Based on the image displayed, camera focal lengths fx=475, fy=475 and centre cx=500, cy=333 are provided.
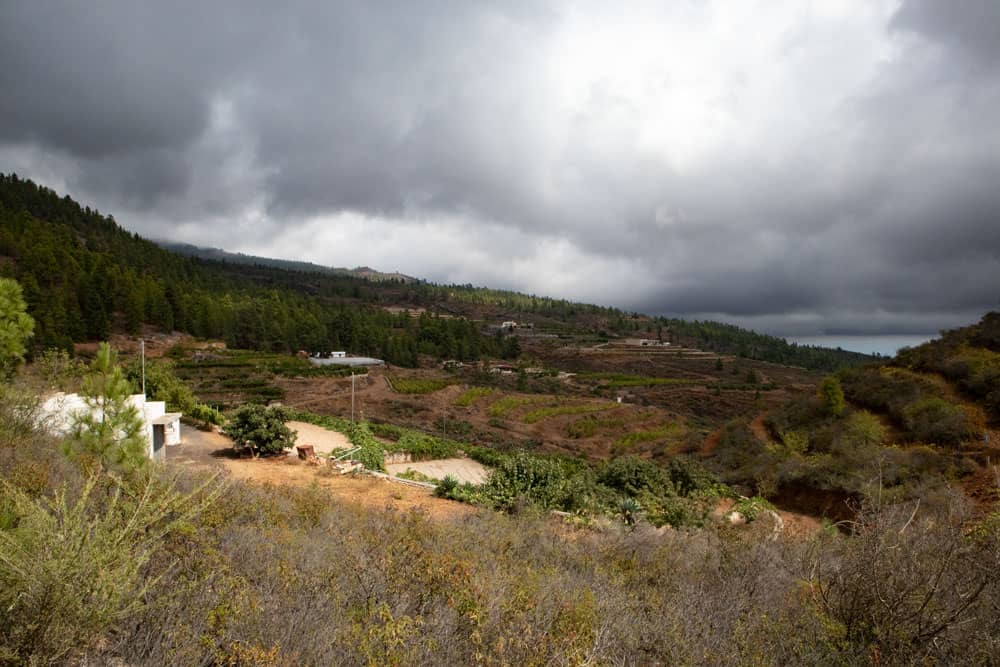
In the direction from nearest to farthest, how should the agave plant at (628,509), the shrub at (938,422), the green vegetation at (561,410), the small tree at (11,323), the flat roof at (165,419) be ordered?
the agave plant at (628,509) → the small tree at (11,323) → the shrub at (938,422) → the flat roof at (165,419) → the green vegetation at (561,410)

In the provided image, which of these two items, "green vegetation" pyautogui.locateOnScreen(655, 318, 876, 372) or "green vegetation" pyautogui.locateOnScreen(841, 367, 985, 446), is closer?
"green vegetation" pyautogui.locateOnScreen(841, 367, 985, 446)

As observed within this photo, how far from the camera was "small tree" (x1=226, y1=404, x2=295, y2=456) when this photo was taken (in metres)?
14.2

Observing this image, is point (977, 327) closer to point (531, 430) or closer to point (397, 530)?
point (531, 430)

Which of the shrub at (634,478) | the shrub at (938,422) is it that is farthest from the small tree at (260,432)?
the shrub at (938,422)

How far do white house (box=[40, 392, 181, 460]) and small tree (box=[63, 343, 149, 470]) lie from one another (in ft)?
6.90

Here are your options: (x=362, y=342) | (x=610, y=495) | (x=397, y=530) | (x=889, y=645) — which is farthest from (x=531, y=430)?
(x=362, y=342)

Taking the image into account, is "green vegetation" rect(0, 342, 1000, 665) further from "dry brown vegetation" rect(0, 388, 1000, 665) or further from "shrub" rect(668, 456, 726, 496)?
"shrub" rect(668, 456, 726, 496)

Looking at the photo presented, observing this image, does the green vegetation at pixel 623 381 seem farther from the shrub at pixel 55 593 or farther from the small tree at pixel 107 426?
the shrub at pixel 55 593

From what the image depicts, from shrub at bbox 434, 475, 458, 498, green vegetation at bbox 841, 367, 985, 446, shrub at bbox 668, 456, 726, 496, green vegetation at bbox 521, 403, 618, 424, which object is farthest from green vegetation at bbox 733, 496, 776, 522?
green vegetation at bbox 521, 403, 618, 424

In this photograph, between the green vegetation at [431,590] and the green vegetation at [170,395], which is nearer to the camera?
the green vegetation at [431,590]

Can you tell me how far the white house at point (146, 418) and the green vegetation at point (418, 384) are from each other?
24.7 metres

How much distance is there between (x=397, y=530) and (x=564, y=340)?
101m

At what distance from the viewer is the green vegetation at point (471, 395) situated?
37.3m

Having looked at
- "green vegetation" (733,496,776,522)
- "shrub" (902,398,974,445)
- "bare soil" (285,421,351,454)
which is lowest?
"bare soil" (285,421,351,454)
